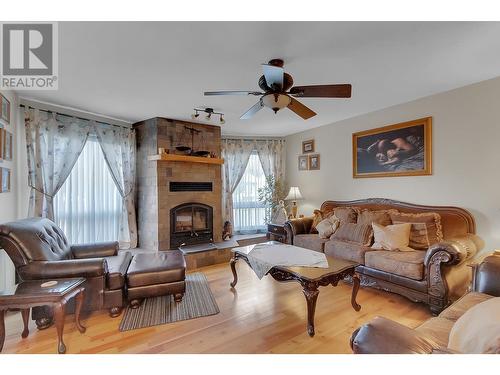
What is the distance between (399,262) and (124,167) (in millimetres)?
4087

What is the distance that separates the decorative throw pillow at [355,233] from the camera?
124 inches

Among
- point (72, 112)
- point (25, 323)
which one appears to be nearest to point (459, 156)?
point (25, 323)

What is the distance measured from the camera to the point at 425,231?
2.84 metres

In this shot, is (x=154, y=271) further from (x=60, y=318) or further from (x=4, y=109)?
(x=4, y=109)

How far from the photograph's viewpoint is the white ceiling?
5.62 ft

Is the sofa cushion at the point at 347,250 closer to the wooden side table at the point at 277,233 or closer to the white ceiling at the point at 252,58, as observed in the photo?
the wooden side table at the point at 277,233

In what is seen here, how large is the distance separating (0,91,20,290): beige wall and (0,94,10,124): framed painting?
54 mm

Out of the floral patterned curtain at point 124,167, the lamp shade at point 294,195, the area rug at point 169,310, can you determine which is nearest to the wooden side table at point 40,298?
the area rug at point 169,310

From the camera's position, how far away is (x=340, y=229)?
3.50 meters

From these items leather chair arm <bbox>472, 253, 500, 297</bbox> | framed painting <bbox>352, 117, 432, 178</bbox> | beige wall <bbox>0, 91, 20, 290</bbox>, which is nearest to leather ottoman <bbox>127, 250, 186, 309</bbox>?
beige wall <bbox>0, 91, 20, 290</bbox>

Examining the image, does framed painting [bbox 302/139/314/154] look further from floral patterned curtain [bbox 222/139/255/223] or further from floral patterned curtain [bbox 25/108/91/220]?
Result: floral patterned curtain [bbox 25/108/91/220]

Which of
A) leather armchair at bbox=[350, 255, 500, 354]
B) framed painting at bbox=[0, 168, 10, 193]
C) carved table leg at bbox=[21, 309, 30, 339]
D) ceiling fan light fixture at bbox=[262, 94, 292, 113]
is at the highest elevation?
ceiling fan light fixture at bbox=[262, 94, 292, 113]
